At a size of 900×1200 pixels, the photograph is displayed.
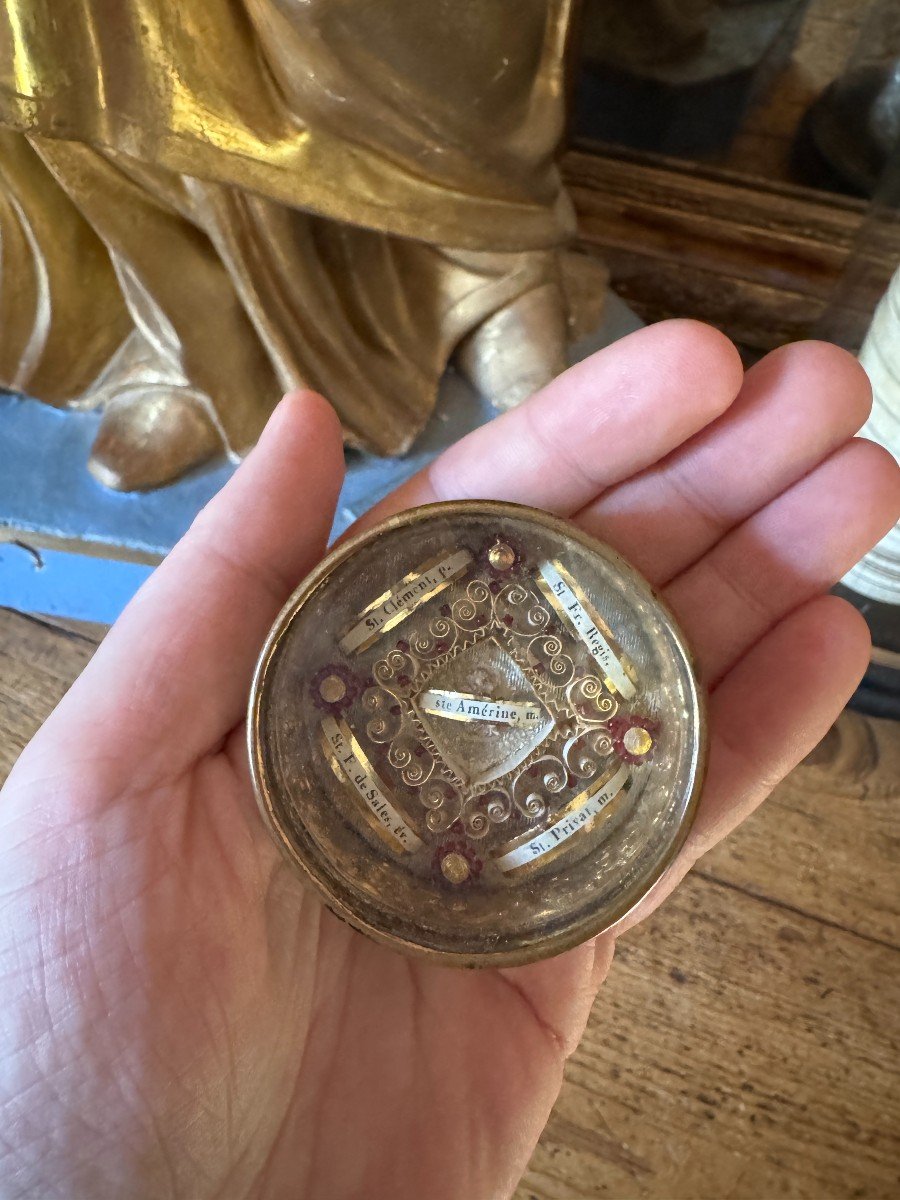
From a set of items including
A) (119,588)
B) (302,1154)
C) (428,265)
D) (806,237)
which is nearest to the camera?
(302,1154)

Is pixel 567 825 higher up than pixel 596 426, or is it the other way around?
pixel 596 426

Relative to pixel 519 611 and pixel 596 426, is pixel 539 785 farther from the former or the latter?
pixel 596 426

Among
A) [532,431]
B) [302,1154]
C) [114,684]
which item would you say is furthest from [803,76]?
[302,1154]

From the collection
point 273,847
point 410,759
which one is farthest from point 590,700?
point 273,847

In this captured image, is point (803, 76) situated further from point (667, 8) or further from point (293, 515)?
point (293, 515)

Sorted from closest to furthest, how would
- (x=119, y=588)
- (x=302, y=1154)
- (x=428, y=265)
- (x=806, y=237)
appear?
(x=302, y=1154), (x=428, y=265), (x=119, y=588), (x=806, y=237)

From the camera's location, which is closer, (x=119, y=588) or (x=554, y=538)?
(x=554, y=538)

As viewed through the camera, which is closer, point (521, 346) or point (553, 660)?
point (553, 660)
